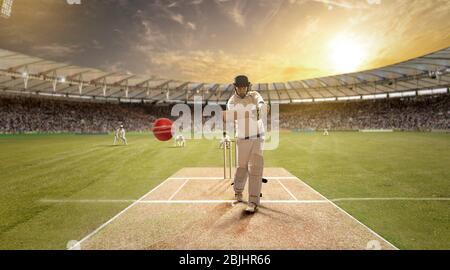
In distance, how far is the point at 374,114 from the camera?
182ft

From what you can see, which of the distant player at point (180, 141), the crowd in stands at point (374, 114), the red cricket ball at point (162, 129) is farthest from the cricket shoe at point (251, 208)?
the crowd in stands at point (374, 114)

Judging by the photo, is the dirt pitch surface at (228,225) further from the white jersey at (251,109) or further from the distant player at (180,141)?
the distant player at (180,141)

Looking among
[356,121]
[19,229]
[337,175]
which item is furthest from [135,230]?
[356,121]

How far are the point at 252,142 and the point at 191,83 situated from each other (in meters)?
51.7

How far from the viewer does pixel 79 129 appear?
47.0 meters

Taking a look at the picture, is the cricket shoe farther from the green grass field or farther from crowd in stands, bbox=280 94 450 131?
crowd in stands, bbox=280 94 450 131

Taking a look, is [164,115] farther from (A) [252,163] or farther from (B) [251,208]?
(B) [251,208]

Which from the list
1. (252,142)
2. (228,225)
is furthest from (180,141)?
(228,225)

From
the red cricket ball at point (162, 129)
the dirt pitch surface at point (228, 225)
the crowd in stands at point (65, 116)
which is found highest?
the crowd in stands at point (65, 116)

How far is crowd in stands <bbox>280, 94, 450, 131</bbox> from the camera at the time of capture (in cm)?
4656

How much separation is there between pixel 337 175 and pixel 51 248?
844 centimetres

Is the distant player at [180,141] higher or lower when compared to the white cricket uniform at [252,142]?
lower

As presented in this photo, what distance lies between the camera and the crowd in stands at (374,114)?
46562mm

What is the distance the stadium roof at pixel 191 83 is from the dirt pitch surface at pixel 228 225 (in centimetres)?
3392
